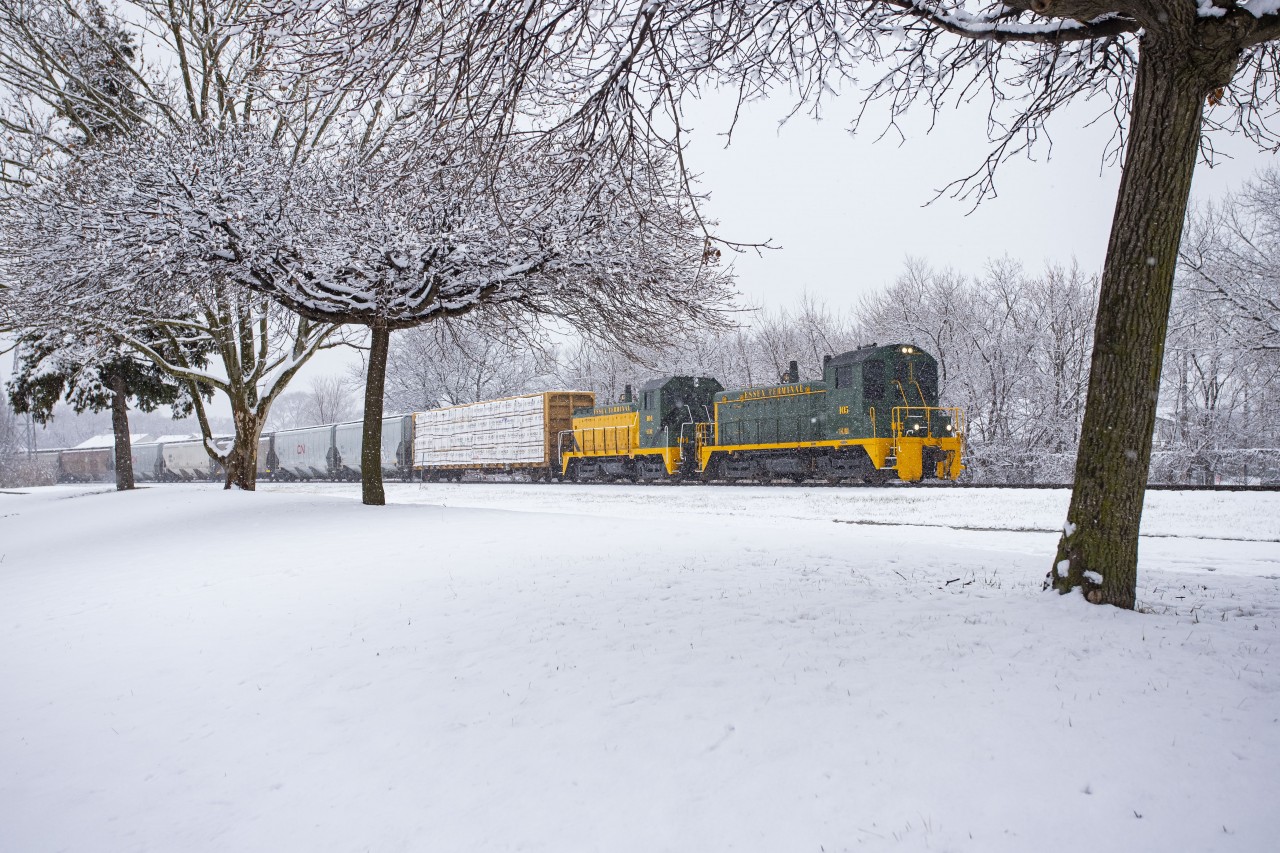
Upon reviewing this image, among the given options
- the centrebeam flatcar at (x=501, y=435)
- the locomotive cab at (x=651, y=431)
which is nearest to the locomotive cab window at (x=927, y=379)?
the locomotive cab at (x=651, y=431)

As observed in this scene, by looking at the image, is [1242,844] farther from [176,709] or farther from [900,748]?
[176,709]

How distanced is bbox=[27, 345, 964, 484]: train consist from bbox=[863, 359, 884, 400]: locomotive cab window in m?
0.03

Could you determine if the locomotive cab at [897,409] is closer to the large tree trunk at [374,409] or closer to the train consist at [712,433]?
the train consist at [712,433]

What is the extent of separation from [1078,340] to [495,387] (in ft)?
116

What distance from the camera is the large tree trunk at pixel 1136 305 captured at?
4984 mm

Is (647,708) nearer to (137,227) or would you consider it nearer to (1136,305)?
(1136,305)

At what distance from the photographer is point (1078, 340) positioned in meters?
31.2

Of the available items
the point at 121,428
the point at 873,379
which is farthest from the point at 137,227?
the point at 873,379

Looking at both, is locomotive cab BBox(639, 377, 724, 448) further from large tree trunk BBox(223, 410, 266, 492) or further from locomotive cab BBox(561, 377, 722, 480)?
large tree trunk BBox(223, 410, 266, 492)

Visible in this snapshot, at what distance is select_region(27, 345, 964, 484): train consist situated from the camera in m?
19.7

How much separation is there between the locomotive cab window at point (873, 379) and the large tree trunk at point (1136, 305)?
575 inches

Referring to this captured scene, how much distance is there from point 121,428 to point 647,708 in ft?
82.8

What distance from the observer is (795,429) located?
71.2 ft

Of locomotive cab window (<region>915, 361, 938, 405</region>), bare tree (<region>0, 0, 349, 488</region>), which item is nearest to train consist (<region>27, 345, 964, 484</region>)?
locomotive cab window (<region>915, 361, 938, 405</region>)
